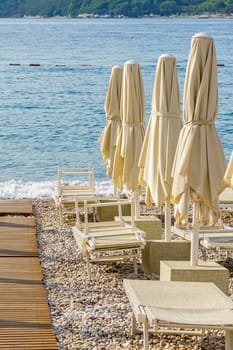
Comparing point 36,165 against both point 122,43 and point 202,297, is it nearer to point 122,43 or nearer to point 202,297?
point 202,297

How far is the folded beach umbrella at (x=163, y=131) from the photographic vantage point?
25.3 feet

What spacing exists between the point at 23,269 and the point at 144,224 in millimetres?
1632

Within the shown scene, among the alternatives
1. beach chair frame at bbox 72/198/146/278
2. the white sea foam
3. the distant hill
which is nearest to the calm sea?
the white sea foam

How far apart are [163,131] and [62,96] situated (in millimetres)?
31059

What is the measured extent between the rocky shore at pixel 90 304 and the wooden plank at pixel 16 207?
1.48m

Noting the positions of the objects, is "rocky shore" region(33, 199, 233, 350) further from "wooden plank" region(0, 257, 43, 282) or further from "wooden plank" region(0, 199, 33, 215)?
"wooden plank" region(0, 199, 33, 215)

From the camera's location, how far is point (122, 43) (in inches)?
2675

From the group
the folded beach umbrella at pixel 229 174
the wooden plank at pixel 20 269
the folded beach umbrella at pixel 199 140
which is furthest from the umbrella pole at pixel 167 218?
the wooden plank at pixel 20 269

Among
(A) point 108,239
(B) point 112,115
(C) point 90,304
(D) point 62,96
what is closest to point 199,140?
(A) point 108,239

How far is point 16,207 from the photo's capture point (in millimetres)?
11766

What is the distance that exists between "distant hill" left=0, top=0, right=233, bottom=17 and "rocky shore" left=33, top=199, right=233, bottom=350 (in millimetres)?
103324

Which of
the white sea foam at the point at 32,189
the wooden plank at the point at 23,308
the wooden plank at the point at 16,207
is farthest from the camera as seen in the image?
the white sea foam at the point at 32,189

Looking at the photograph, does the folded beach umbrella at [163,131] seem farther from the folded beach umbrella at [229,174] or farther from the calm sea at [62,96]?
the calm sea at [62,96]

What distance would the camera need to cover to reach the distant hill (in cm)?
11144
